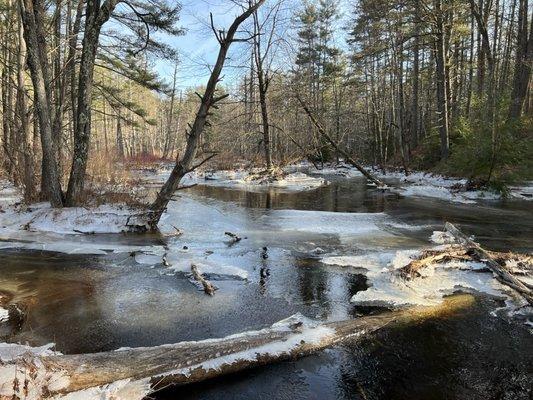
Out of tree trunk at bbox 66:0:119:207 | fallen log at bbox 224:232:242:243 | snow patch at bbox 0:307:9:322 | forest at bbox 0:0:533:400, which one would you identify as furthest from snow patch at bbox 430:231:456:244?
tree trunk at bbox 66:0:119:207

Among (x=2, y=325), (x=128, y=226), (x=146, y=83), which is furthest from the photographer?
(x=146, y=83)

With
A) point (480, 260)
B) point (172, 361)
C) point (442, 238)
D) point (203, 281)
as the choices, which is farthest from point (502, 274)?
point (172, 361)

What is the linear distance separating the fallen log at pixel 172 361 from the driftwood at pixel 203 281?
142 cm

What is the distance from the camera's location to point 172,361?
3652 mm

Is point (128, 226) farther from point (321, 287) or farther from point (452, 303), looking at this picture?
point (452, 303)

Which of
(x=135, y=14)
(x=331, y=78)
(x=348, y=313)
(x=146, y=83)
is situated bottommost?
(x=348, y=313)

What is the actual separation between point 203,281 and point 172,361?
2.30 meters

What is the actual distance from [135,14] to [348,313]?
32.5 ft

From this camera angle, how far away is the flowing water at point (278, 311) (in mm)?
3598

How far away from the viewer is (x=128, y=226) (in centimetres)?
978

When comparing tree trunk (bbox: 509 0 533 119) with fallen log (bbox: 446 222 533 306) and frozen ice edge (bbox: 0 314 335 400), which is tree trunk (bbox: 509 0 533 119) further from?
frozen ice edge (bbox: 0 314 335 400)

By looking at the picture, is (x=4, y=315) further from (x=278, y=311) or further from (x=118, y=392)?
(x=278, y=311)

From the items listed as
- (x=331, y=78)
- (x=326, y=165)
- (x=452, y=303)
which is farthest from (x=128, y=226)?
(x=331, y=78)

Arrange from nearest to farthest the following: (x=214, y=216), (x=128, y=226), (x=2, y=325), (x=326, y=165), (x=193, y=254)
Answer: (x=2, y=325), (x=193, y=254), (x=128, y=226), (x=214, y=216), (x=326, y=165)
